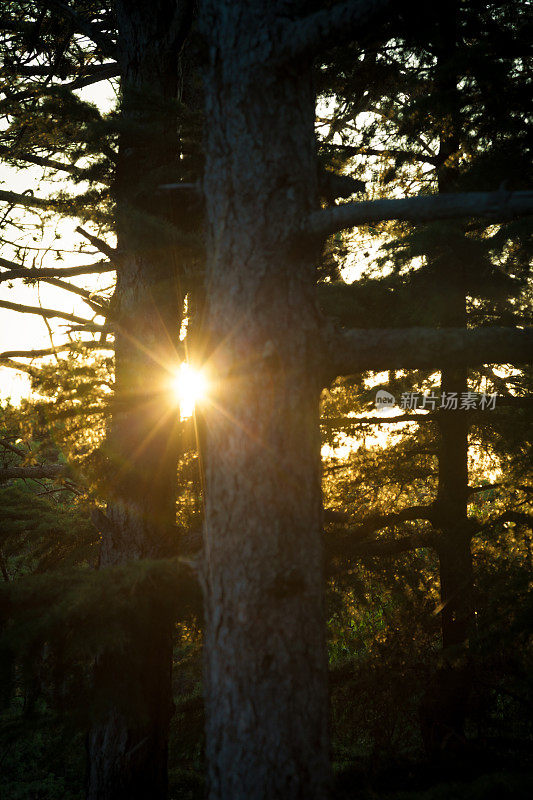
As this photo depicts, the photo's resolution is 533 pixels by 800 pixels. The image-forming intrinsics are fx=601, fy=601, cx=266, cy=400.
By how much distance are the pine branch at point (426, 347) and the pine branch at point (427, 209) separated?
74 centimetres

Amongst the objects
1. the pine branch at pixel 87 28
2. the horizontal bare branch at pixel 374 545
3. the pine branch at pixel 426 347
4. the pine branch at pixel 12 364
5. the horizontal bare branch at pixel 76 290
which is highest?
the pine branch at pixel 87 28

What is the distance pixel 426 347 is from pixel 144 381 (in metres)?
2.61

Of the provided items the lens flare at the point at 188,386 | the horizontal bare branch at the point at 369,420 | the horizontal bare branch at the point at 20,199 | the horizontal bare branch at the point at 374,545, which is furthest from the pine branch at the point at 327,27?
the horizontal bare branch at the point at 369,420

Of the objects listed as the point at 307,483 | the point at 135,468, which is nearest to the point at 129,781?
the point at 135,468

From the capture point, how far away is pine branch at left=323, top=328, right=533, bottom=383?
13.5 feet

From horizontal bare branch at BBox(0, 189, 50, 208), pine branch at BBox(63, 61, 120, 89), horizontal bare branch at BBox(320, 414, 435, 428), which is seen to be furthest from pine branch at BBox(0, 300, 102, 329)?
horizontal bare branch at BBox(320, 414, 435, 428)

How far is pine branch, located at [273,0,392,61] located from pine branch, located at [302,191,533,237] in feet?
3.59

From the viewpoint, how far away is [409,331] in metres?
4.19

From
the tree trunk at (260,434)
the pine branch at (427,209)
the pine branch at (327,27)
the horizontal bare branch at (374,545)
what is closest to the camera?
the pine branch at (427,209)

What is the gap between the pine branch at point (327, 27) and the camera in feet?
12.5

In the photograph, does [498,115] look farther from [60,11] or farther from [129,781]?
[129,781]

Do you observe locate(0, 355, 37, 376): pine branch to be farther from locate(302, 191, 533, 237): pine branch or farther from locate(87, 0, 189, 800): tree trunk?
locate(302, 191, 533, 237): pine branch

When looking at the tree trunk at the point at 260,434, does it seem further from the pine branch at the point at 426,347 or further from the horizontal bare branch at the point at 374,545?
the horizontal bare branch at the point at 374,545

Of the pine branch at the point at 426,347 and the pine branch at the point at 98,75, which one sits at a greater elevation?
the pine branch at the point at 98,75
